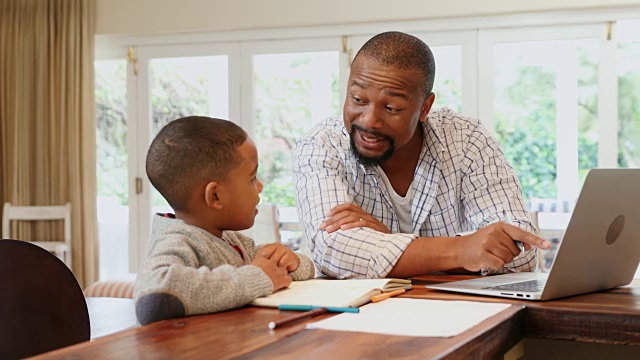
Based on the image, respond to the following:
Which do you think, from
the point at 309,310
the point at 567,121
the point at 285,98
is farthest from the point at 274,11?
the point at 309,310

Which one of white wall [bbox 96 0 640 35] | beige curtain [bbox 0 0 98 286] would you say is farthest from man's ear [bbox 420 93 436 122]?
beige curtain [bbox 0 0 98 286]

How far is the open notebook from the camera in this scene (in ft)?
4.87

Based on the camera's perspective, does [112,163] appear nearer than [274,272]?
No

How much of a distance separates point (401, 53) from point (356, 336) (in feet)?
4.62

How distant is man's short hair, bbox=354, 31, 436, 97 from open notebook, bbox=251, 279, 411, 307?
846mm

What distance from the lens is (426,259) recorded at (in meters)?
2.02

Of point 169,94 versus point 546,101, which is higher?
point 169,94

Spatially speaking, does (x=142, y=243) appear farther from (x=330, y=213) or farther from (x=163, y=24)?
(x=330, y=213)

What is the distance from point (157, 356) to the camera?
1085mm

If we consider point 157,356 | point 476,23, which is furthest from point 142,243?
point 157,356

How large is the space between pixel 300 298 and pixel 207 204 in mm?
222

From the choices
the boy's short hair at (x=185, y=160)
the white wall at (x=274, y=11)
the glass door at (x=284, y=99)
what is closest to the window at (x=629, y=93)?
the white wall at (x=274, y=11)

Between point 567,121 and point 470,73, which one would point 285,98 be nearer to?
point 470,73

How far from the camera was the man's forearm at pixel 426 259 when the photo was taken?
6.62ft
